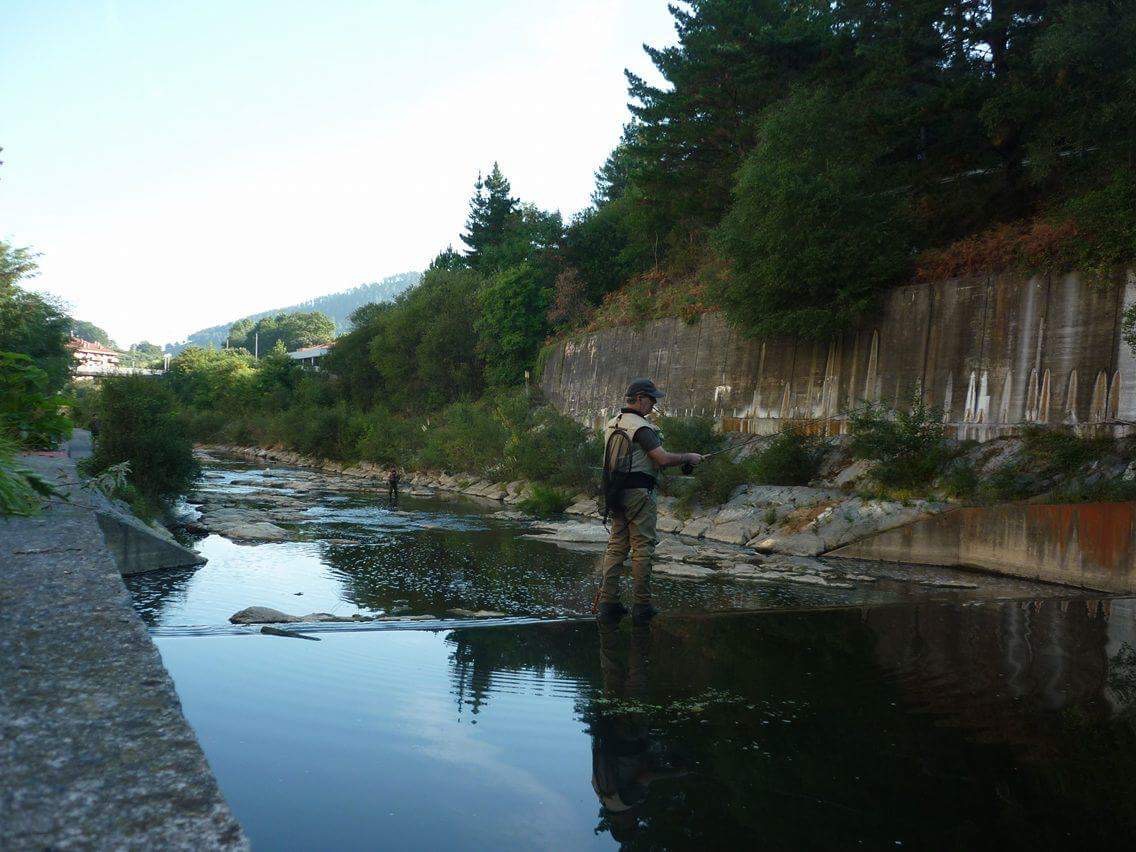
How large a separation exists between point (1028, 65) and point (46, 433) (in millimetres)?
21500

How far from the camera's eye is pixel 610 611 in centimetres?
864

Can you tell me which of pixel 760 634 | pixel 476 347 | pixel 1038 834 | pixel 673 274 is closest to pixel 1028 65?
pixel 673 274

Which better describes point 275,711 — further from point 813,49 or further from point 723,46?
point 723,46

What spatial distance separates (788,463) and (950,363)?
4056mm

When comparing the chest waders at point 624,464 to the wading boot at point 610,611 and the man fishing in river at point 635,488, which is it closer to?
the man fishing in river at point 635,488

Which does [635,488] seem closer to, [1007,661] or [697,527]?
[1007,661]

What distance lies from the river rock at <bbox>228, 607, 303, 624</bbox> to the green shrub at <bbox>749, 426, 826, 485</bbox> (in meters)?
14.2

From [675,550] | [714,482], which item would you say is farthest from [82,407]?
[675,550]

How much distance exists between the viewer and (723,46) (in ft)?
98.0

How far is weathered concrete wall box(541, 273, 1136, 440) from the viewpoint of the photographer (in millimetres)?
16562

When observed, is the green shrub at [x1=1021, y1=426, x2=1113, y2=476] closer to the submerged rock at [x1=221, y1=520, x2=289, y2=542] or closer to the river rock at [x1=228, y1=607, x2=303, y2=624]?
the river rock at [x1=228, y1=607, x2=303, y2=624]

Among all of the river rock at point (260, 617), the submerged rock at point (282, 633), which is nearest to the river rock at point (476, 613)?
the river rock at point (260, 617)

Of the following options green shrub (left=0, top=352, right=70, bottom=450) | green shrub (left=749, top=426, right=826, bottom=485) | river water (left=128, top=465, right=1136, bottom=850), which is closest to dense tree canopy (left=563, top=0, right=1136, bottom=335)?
green shrub (left=749, top=426, right=826, bottom=485)

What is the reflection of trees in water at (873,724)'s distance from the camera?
3.75 metres
